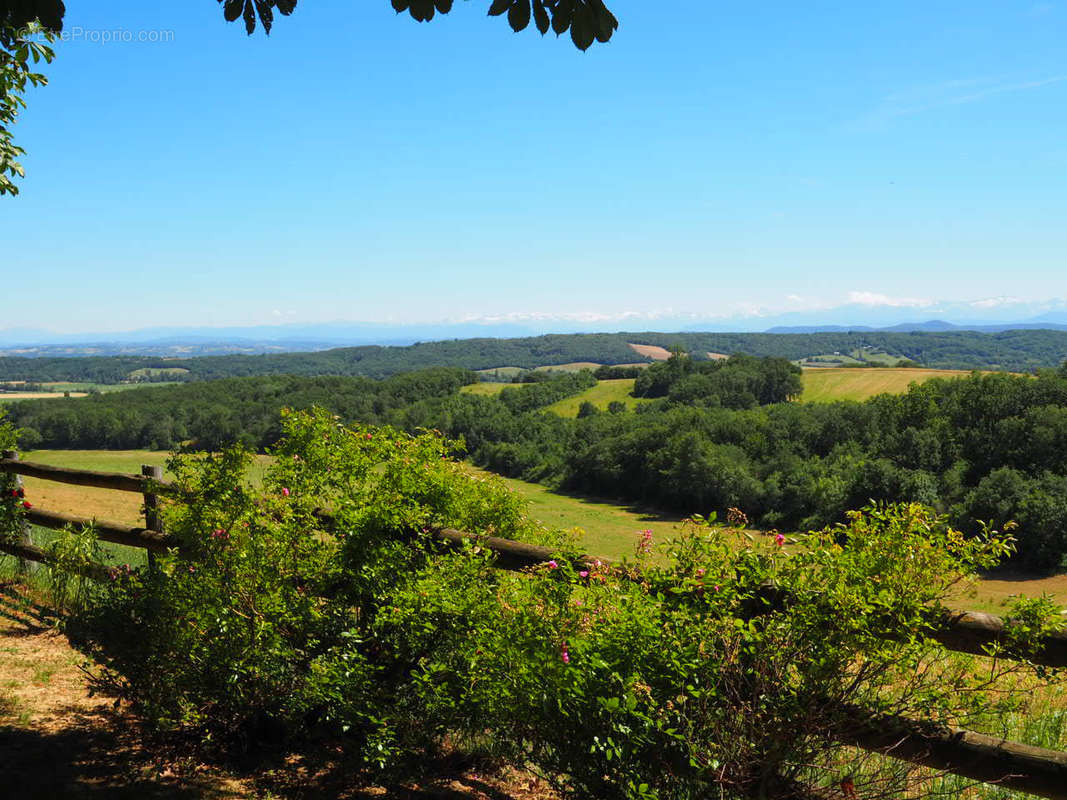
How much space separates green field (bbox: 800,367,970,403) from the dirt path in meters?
83.7

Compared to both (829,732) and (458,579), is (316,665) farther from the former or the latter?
(829,732)

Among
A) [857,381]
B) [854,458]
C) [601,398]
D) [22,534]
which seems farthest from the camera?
[601,398]

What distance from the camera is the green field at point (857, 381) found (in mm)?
81875

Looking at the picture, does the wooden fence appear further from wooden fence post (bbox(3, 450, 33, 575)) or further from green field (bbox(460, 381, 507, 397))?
green field (bbox(460, 381, 507, 397))

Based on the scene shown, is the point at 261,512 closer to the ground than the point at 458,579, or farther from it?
farther from it

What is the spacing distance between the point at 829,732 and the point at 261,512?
10.2 ft

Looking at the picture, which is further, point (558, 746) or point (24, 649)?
point (24, 649)

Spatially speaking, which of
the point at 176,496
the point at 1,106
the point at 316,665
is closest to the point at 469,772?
the point at 316,665

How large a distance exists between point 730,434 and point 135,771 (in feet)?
247

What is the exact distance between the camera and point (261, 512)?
3932mm

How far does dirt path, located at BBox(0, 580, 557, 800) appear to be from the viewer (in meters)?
3.41

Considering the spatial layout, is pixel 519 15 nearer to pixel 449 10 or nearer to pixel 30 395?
pixel 449 10

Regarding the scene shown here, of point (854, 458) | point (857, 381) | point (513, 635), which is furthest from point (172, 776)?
point (857, 381)

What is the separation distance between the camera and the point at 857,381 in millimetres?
90688
